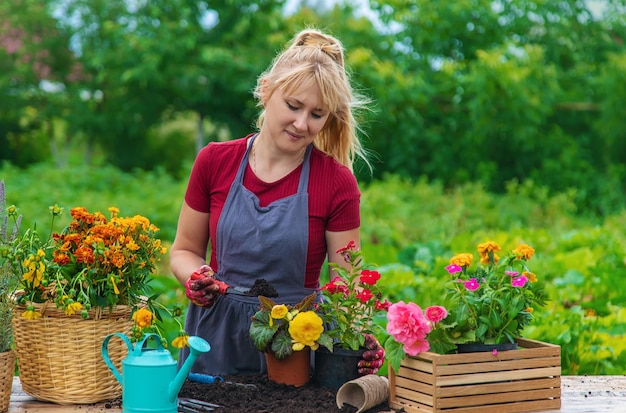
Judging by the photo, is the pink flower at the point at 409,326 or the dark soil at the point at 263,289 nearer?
the pink flower at the point at 409,326

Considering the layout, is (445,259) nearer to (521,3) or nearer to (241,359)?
(241,359)

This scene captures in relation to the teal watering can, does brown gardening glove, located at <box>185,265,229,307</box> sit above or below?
above

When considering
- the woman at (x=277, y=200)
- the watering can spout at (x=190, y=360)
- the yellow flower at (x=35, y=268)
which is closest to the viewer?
the watering can spout at (x=190, y=360)

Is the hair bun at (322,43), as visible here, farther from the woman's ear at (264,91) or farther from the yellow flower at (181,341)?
the yellow flower at (181,341)

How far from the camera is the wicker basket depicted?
7.01 feet

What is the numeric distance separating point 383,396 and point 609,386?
74cm

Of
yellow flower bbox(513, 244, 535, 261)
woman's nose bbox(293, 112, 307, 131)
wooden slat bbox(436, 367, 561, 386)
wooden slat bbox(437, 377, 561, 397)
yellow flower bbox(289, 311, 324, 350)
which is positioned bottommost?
wooden slat bbox(437, 377, 561, 397)

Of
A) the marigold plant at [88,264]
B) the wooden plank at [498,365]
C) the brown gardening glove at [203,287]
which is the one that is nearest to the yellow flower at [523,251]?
the wooden plank at [498,365]

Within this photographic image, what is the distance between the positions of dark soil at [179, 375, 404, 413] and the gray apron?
0.27 metres

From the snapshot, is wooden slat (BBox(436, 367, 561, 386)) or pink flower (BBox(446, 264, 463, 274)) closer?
wooden slat (BBox(436, 367, 561, 386))

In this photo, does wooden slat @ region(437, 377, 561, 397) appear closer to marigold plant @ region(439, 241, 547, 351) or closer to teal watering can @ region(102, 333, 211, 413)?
marigold plant @ region(439, 241, 547, 351)

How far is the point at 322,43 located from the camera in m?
2.65

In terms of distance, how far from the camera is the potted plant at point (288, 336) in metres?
2.17

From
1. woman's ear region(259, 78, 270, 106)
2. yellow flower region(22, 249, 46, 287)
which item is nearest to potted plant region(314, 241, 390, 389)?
woman's ear region(259, 78, 270, 106)
